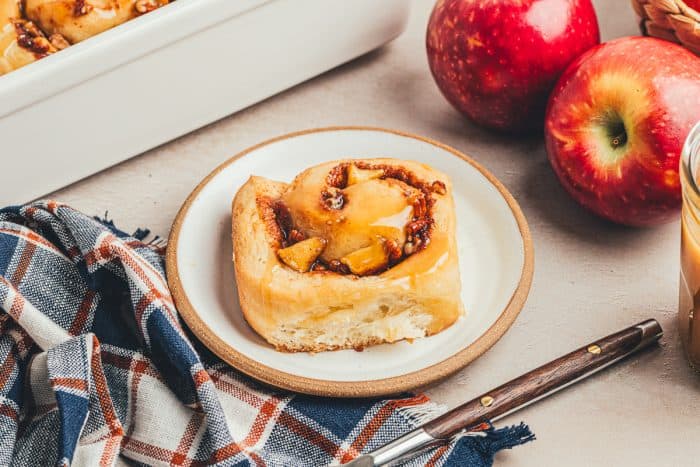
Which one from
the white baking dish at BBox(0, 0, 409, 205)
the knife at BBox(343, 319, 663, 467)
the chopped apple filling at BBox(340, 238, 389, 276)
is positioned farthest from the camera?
the white baking dish at BBox(0, 0, 409, 205)

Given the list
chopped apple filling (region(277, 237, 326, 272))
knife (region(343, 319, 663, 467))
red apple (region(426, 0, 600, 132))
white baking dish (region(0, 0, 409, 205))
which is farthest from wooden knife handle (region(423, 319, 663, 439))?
white baking dish (region(0, 0, 409, 205))

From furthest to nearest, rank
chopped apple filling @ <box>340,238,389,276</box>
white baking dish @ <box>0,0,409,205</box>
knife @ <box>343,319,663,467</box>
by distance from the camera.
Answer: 1. white baking dish @ <box>0,0,409,205</box>
2. chopped apple filling @ <box>340,238,389,276</box>
3. knife @ <box>343,319,663,467</box>

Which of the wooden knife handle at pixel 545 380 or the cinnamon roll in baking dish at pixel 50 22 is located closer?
the wooden knife handle at pixel 545 380

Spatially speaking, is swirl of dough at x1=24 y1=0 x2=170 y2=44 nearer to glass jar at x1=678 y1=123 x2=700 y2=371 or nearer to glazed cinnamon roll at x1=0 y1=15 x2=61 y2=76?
glazed cinnamon roll at x1=0 y1=15 x2=61 y2=76

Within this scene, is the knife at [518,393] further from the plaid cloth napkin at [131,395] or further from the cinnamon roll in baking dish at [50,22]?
the cinnamon roll in baking dish at [50,22]

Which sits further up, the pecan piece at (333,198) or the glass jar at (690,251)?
the pecan piece at (333,198)

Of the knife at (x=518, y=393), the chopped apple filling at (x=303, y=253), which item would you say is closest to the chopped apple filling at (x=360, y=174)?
the chopped apple filling at (x=303, y=253)

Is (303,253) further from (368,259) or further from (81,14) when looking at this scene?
(81,14)
